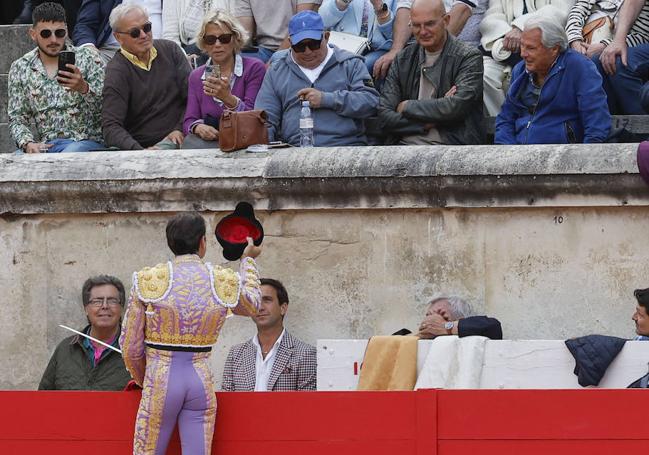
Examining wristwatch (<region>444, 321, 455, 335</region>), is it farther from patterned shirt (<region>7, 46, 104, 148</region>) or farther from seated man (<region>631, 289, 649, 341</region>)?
patterned shirt (<region>7, 46, 104, 148</region>)

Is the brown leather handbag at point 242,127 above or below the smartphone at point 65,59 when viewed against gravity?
below

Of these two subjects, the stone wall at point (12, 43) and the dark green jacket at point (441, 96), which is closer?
the dark green jacket at point (441, 96)

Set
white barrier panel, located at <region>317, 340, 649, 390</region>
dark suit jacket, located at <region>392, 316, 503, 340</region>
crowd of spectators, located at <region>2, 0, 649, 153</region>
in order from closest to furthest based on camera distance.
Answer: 1. white barrier panel, located at <region>317, 340, 649, 390</region>
2. dark suit jacket, located at <region>392, 316, 503, 340</region>
3. crowd of spectators, located at <region>2, 0, 649, 153</region>

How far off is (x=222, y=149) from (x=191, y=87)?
51 cm

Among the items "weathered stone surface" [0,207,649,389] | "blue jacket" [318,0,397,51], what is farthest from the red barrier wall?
"blue jacket" [318,0,397,51]

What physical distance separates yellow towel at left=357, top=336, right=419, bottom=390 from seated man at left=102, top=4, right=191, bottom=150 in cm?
193

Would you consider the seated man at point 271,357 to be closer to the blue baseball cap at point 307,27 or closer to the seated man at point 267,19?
the blue baseball cap at point 307,27

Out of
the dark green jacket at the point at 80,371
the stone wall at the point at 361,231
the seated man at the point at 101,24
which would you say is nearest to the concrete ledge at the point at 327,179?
the stone wall at the point at 361,231

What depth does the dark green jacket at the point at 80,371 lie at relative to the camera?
8.77m

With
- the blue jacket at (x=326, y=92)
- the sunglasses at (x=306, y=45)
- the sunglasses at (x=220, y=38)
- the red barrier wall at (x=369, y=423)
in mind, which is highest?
the sunglasses at (x=220, y=38)

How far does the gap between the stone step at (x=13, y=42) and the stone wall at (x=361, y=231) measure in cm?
180

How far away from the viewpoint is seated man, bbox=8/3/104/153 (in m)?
9.84

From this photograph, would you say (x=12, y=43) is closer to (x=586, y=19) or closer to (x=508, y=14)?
(x=508, y=14)

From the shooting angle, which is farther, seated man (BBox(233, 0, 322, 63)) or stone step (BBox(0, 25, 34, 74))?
stone step (BBox(0, 25, 34, 74))
